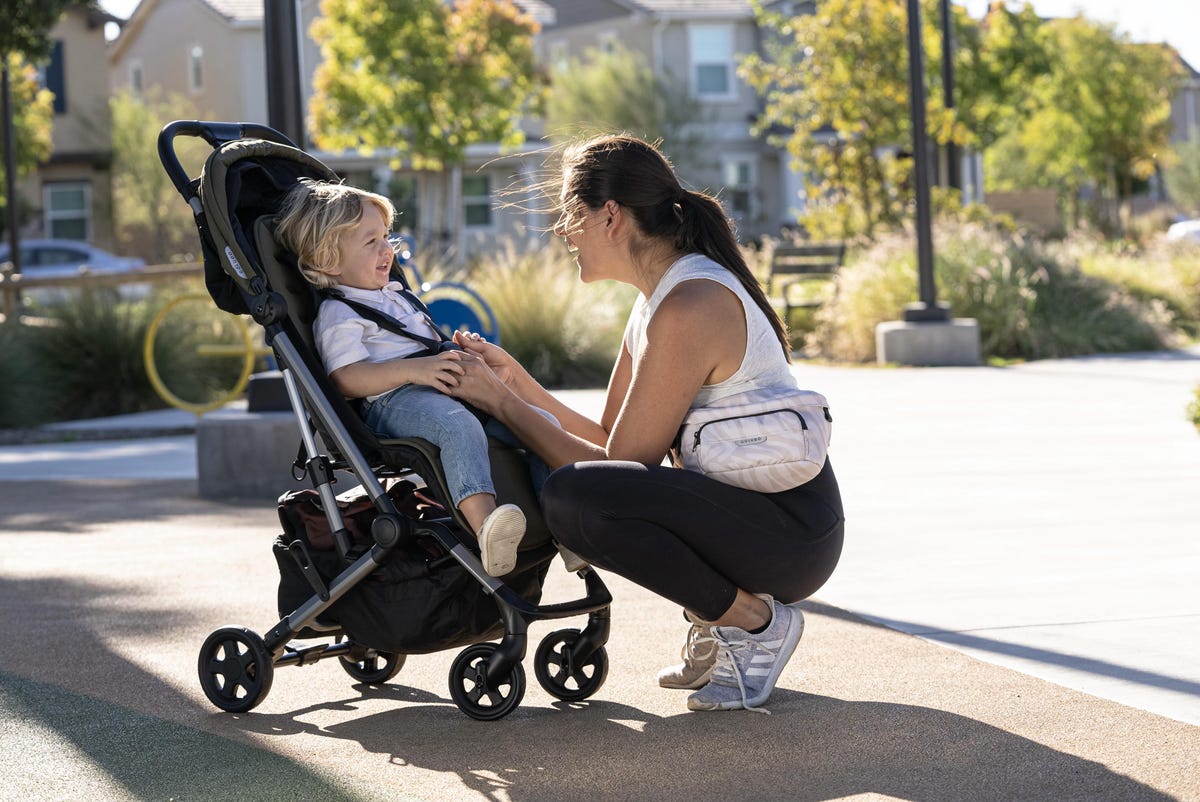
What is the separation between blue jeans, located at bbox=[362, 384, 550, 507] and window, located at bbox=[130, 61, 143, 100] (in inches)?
1670

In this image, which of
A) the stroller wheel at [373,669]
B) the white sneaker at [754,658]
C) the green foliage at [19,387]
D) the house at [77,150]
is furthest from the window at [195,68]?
the white sneaker at [754,658]

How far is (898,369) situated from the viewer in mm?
14852

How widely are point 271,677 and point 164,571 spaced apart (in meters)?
2.39

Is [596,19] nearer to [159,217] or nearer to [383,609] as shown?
[159,217]

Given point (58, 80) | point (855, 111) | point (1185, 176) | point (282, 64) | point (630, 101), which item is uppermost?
point (58, 80)

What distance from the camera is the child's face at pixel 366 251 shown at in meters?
4.29

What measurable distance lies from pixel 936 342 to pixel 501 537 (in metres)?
11.5

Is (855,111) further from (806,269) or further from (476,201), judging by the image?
(476,201)

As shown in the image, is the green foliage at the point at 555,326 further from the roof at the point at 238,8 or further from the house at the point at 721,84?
the roof at the point at 238,8

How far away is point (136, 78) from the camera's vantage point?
44.5 meters

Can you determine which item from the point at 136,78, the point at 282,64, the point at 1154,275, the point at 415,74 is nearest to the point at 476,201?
the point at 415,74

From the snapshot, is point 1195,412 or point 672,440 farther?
point 1195,412

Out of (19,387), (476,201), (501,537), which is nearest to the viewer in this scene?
(501,537)

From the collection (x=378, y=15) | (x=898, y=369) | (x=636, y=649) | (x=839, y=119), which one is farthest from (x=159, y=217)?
(x=636, y=649)
